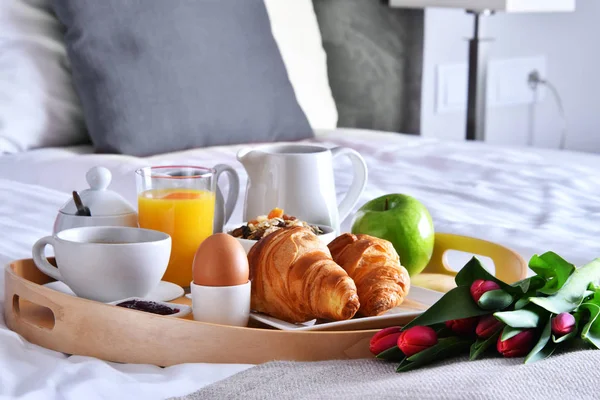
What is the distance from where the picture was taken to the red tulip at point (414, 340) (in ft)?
2.30

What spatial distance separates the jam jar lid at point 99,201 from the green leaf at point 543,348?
1.67 ft

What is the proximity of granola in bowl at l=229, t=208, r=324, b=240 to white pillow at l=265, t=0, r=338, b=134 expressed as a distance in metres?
1.31

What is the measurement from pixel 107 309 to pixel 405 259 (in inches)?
16.2

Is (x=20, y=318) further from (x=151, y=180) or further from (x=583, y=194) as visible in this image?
(x=583, y=194)

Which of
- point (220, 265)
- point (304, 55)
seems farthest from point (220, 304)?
point (304, 55)

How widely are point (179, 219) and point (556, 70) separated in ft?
9.79

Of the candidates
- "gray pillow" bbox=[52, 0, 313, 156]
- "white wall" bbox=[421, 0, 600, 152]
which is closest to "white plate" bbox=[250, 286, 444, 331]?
"gray pillow" bbox=[52, 0, 313, 156]

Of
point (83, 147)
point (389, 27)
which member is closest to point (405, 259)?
point (83, 147)

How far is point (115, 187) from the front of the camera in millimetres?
1566

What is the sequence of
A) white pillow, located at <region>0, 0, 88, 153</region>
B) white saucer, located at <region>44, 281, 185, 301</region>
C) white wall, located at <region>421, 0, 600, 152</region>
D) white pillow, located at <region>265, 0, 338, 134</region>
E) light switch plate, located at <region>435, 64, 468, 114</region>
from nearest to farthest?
white saucer, located at <region>44, 281, 185, 301</region> < white pillow, located at <region>0, 0, 88, 153</region> < white pillow, located at <region>265, 0, 338, 134</region> < light switch plate, located at <region>435, 64, 468, 114</region> < white wall, located at <region>421, 0, 600, 152</region>

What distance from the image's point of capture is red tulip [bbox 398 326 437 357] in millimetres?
702

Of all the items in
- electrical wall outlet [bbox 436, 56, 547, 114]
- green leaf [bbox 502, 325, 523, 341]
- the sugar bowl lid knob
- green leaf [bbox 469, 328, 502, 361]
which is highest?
electrical wall outlet [bbox 436, 56, 547, 114]

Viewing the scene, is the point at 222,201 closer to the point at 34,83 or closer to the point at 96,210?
the point at 96,210

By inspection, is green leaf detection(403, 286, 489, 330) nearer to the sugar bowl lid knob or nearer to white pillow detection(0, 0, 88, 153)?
the sugar bowl lid knob
